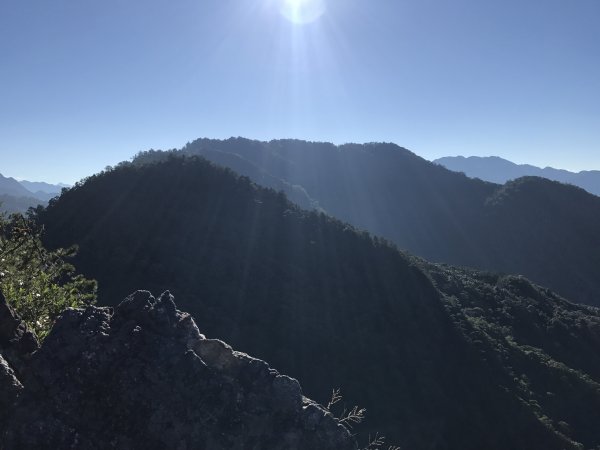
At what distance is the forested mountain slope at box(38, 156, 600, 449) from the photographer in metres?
41.9

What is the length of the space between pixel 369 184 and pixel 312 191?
91.2 feet

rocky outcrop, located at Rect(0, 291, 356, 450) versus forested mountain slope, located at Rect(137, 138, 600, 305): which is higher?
forested mountain slope, located at Rect(137, 138, 600, 305)

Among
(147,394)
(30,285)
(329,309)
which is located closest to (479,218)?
(329,309)

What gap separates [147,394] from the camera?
5.47 m

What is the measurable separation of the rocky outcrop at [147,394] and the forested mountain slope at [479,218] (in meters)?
114

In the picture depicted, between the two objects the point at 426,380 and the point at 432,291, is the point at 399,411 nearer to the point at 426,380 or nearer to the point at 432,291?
the point at 426,380

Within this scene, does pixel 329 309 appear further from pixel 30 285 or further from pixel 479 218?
pixel 479 218

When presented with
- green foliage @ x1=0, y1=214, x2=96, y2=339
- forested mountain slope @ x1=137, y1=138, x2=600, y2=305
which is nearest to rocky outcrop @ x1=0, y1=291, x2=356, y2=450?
green foliage @ x1=0, y1=214, x2=96, y2=339

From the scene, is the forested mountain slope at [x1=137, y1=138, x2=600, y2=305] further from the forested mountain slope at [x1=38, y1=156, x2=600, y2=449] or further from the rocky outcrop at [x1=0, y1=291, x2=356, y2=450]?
the rocky outcrop at [x1=0, y1=291, x2=356, y2=450]

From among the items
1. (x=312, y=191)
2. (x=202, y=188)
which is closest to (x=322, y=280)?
(x=202, y=188)

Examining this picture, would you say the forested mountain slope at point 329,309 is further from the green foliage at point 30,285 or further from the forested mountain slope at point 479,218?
the forested mountain slope at point 479,218

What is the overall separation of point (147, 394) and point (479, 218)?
17146 cm

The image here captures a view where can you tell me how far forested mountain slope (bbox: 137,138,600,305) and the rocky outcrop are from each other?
113534 millimetres

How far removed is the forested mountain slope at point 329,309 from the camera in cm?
4188
